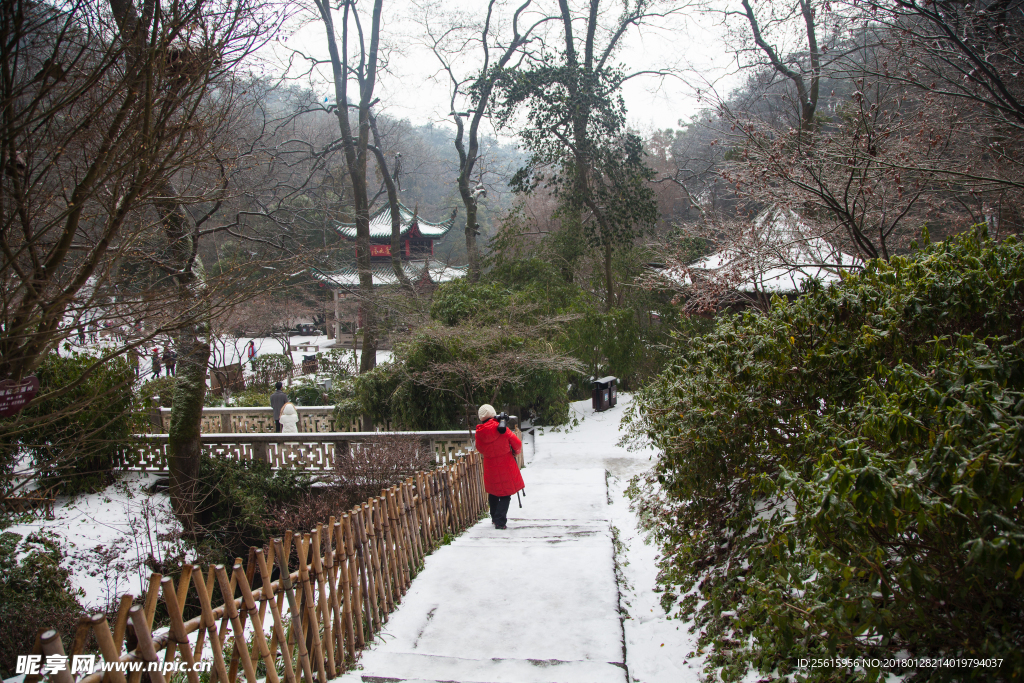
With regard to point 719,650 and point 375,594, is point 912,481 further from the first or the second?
point 375,594

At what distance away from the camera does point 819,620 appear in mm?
2088

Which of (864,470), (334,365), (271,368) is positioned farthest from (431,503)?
(271,368)

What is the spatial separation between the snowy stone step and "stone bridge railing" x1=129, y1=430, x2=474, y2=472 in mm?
6279

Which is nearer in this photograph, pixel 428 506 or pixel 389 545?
pixel 389 545

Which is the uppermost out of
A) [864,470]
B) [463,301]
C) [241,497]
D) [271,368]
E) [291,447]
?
[463,301]

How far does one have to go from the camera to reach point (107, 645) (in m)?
2.13

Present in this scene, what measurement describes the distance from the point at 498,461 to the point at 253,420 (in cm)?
944

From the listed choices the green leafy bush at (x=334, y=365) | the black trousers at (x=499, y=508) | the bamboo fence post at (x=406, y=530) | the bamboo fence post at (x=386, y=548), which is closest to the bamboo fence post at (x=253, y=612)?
the bamboo fence post at (x=386, y=548)

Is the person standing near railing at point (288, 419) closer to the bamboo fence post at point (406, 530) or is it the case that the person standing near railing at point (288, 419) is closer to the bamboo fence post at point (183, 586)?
the bamboo fence post at point (406, 530)

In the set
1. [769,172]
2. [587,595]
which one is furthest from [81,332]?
[769,172]

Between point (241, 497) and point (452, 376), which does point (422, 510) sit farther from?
point (452, 376)

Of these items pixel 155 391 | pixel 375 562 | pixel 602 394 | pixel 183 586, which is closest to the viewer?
pixel 183 586

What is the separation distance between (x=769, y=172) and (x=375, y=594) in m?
5.90

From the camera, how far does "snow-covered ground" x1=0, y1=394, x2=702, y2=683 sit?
3346 millimetres
